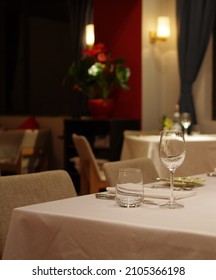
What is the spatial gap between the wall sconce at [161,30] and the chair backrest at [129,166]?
3940 millimetres

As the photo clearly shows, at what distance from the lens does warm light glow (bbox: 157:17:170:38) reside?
6.59 m

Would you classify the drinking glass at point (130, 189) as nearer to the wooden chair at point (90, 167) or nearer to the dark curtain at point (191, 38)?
the wooden chair at point (90, 167)

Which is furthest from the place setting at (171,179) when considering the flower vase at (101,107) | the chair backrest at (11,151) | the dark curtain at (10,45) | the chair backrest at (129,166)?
the dark curtain at (10,45)

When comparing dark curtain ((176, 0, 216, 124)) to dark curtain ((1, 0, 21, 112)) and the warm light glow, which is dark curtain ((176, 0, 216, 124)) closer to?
the warm light glow

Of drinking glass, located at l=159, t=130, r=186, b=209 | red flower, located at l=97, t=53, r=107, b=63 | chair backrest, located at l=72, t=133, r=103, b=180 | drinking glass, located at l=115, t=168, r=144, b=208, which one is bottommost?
chair backrest, located at l=72, t=133, r=103, b=180

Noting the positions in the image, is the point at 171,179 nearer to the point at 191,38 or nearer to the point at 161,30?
the point at 191,38

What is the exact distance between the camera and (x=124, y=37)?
678 cm

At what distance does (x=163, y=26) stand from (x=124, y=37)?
477mm

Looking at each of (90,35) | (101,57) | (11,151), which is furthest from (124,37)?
(11,151)

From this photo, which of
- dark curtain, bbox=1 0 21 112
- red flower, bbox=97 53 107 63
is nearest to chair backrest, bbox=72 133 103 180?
red flower, bbox=97 53 107 63

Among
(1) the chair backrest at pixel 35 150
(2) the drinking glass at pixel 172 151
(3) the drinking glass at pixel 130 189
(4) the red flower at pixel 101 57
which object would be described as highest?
(4) the red flower at pixel 101 57

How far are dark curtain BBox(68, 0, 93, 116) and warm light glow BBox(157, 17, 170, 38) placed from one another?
49.3 inches

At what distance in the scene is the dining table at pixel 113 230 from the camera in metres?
1.57

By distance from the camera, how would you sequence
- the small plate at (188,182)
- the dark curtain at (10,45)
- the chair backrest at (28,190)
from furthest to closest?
the dark curtain at (10,45), the small plate at (188,182), the chair backrest at (28,190)
